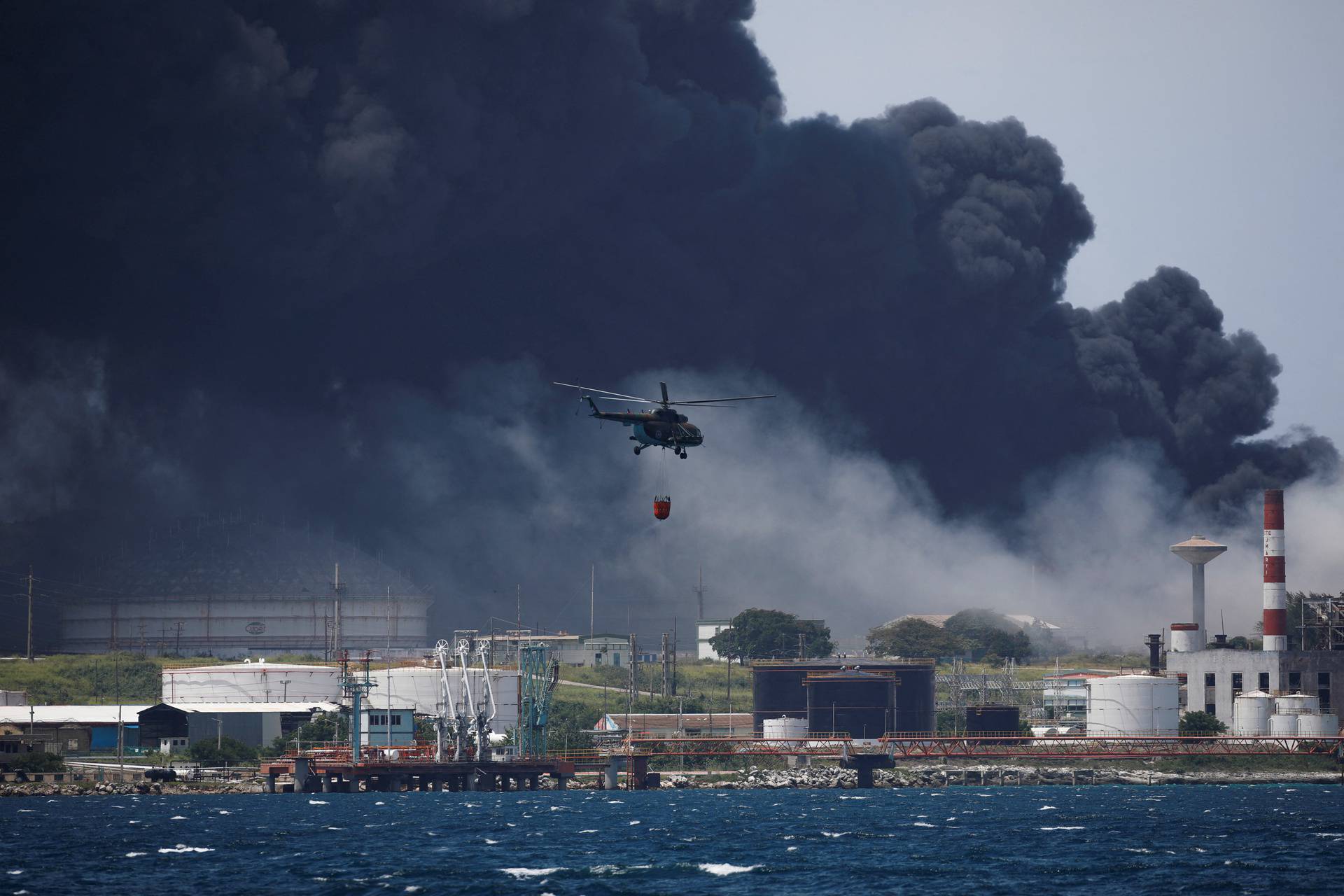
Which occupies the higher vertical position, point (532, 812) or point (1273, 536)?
point (1273, 536)

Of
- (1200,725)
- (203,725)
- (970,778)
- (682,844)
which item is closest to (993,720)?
(970,778)

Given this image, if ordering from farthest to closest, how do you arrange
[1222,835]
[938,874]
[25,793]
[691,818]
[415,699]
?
1. [415,699]
2. [25,793]
3. [691,818]
4. [1222,835]
5. [938,874]

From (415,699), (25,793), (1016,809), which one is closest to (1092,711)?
(1016,809)

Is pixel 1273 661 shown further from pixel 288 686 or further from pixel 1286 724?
pixel 288 686

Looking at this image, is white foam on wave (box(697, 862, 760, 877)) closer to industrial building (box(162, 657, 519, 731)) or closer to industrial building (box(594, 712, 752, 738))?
industrial building (box(594, 712, 752, 738))

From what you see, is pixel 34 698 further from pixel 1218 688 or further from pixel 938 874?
pixel 938 874

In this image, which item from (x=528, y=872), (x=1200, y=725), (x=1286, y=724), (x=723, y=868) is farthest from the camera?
(x=1200, y=725)
